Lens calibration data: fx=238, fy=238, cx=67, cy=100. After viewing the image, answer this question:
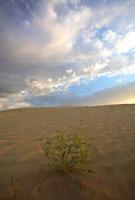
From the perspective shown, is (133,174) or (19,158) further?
(19,158)

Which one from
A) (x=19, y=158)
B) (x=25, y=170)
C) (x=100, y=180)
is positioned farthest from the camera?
(x=19, y=158)

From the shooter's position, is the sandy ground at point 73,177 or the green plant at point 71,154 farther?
the green plant at point 71,154

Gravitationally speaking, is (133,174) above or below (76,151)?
below

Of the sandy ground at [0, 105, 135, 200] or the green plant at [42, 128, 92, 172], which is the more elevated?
the green plant at [42, 128, 92, 172]

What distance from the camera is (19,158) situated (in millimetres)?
6293

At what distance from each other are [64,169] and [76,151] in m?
0.43

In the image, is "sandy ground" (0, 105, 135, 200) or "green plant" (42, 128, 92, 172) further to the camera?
"green plant" (42, 128, 92, 172)

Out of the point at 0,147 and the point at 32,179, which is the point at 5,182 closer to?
the point at 32,179

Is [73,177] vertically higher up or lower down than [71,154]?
lower down

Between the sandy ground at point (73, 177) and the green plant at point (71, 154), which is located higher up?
the green plant at point (71, 154)

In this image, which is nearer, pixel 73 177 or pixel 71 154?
pixel 73 177

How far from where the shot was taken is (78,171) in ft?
15.4

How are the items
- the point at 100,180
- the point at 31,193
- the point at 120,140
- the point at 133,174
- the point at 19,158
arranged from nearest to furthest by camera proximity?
the point at 31,193 < the point at 100,180 < the point at 133,174 < the point at 19,158 < the point at 120,140

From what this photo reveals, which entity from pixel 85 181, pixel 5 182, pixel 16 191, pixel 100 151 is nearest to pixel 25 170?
pixel 5 182
